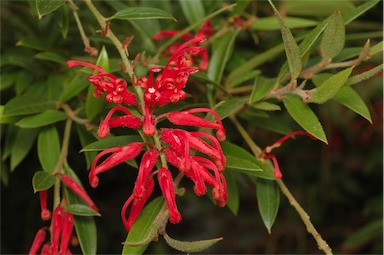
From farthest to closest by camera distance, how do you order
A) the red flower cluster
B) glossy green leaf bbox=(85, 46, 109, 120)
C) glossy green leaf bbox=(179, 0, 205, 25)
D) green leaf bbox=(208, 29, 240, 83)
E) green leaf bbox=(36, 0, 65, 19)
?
glossy green leaf bbox=(179, 0, 205, 25), green leaf bbox=(208, 29, 240, 83), glossy green leaf bbox=(85, 46, 109, 120), green leaf bbox=(36, 0, 65, 19), the red flower cluster

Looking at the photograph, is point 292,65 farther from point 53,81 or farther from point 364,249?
point 364,249

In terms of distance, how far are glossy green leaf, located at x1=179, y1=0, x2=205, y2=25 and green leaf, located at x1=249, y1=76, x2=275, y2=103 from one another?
0.31 meters

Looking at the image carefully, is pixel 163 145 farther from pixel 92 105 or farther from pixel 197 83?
pixel 197 83

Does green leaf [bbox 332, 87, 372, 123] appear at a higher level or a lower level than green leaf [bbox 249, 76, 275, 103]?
lower

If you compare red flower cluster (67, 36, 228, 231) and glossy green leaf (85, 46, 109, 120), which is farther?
glossy green leaf (85, 46, 109, 120)

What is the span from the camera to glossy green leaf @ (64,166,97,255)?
1.14m

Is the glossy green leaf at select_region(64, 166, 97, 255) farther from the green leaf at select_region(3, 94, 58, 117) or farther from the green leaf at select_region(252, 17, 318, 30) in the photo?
the green leaf at select_region(252, 17, 318, 30)

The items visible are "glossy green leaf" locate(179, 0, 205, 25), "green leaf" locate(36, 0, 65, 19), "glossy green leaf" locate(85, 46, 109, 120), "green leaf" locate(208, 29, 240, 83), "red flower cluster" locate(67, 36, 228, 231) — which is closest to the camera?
"red flower cluster" locate(67, 36, 228, 231)

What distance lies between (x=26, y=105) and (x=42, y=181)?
0.18 m

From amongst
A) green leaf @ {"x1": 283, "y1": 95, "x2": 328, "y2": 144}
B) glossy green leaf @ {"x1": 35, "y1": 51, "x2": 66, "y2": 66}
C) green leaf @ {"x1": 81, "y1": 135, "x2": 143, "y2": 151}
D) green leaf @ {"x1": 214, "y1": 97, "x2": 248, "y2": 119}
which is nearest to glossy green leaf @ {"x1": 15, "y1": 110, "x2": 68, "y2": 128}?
glossy green leaf @ {"x1": 35, "y1": 51, "x2": 66, "y2": 66}

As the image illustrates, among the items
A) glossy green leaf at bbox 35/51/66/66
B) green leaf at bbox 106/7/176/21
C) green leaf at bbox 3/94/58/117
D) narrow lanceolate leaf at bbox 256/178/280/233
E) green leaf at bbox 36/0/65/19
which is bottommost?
narrow lanceolate leaf at bbox 256/178/280/233

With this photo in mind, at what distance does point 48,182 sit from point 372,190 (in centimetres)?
173

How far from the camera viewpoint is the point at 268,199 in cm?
123

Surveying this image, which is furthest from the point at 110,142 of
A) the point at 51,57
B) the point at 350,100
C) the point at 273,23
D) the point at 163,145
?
the point at 273,23
